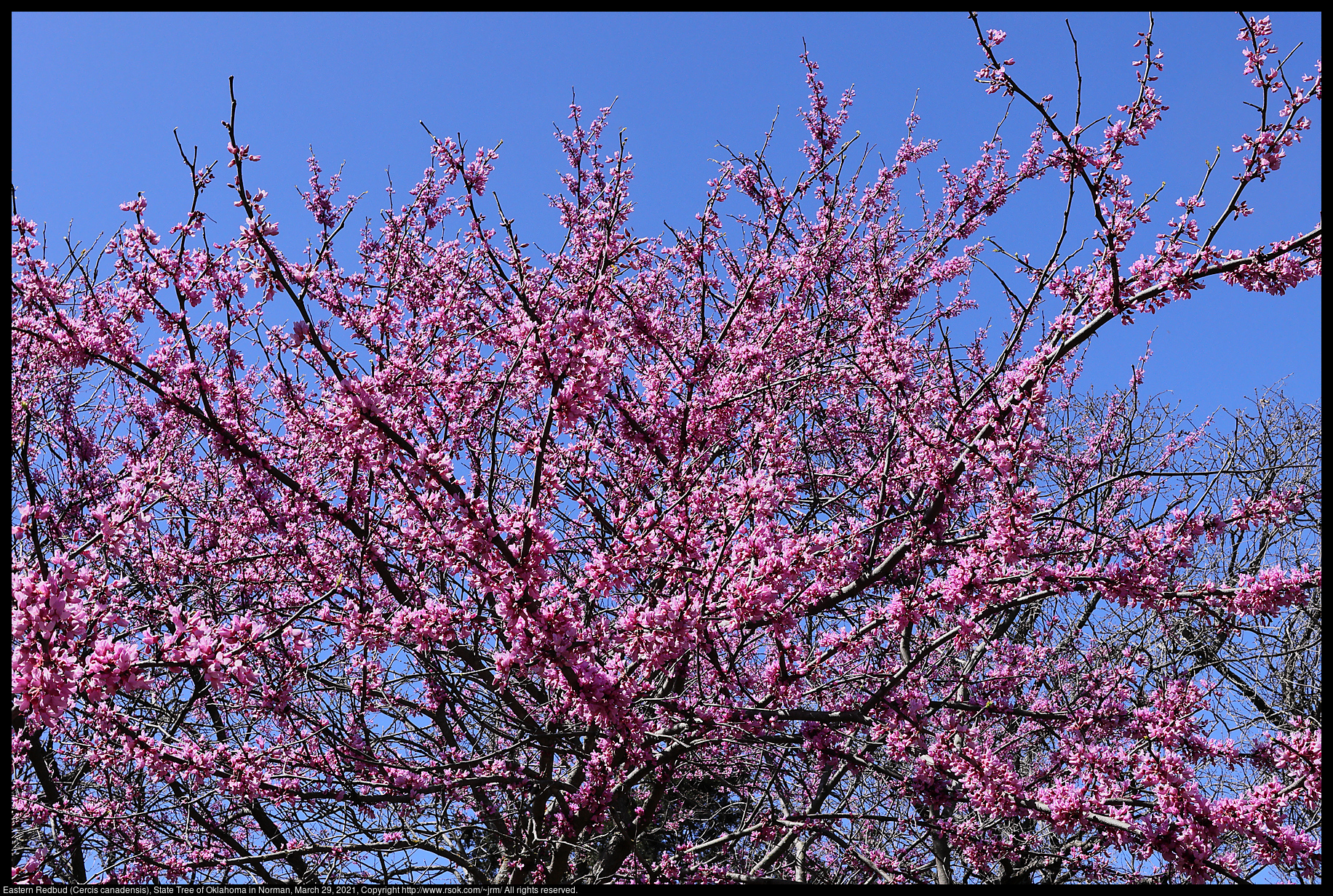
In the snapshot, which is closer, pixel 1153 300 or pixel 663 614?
pixel 663 614

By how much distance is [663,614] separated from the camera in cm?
422

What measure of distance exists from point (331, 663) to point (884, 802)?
6956 mm

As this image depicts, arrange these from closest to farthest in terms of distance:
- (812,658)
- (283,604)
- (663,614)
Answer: (663,614), (812,658), (283,604)

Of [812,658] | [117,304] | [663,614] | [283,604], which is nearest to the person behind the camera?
[663,614]

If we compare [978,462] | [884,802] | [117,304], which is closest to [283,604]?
[117,304]

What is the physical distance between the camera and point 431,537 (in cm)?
444

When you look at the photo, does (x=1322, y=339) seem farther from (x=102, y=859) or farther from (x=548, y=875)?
(x=102, y=859)

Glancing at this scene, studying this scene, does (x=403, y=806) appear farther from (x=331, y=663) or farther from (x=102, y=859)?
(x=102, y=859)

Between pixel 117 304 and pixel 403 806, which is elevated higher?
pixel 117 304

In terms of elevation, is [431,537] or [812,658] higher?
[431,537]

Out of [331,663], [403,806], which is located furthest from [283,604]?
[403,806]

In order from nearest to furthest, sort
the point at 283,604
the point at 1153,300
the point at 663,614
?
the point at 663,614
the point at 1153,300
the point at 283,604
